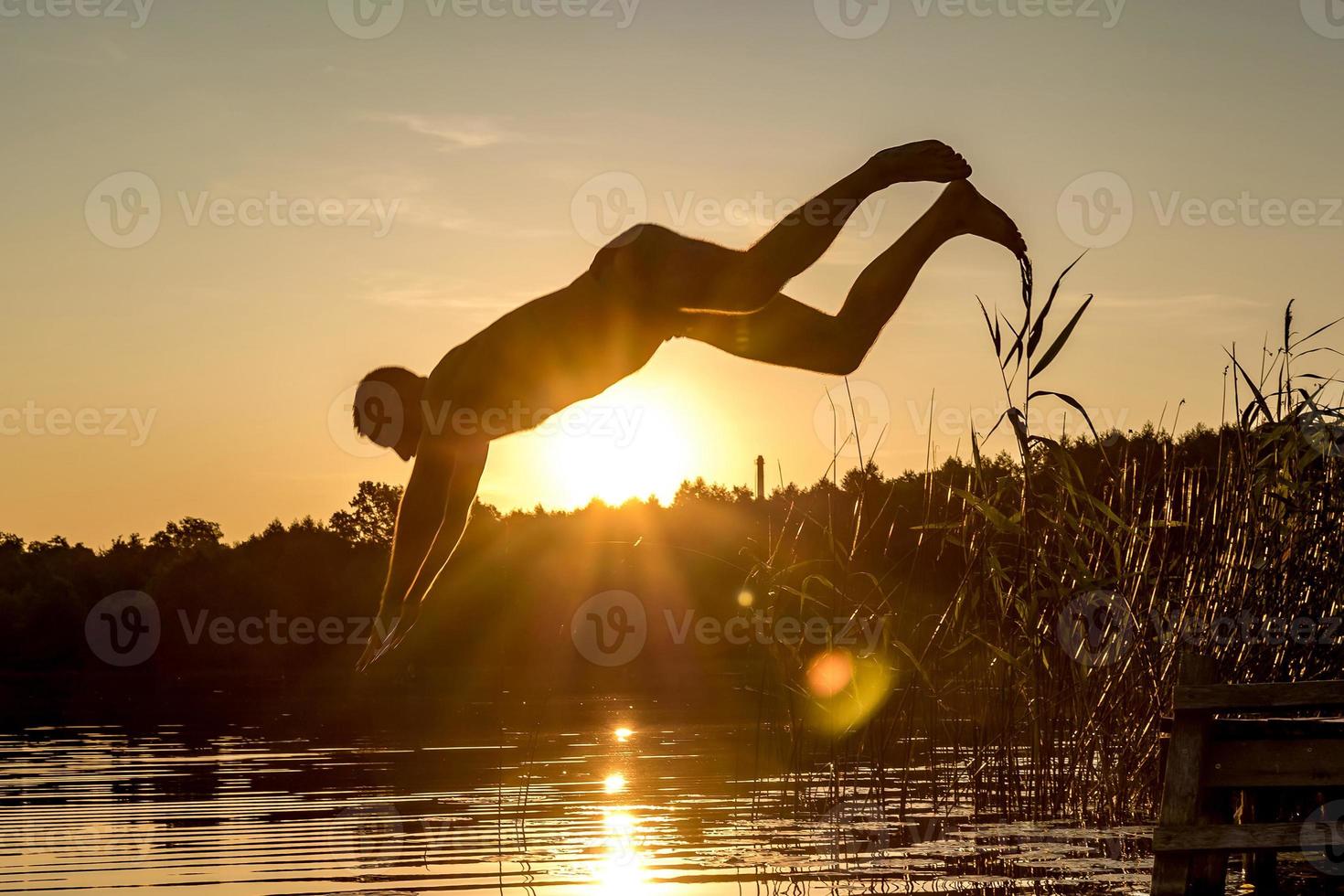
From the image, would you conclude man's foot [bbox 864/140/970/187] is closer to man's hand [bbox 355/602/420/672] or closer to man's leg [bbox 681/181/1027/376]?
man's leg [bbox 681/181/1027/376]

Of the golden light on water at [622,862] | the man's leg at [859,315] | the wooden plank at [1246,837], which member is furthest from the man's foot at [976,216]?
the golden light on water at [622,862]

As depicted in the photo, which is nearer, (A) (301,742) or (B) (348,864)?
(B) (348,864)

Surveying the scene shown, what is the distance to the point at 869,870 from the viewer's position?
676 centimetres

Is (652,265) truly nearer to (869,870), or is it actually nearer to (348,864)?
(869,870)

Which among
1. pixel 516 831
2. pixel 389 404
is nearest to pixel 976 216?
pixel 389 404

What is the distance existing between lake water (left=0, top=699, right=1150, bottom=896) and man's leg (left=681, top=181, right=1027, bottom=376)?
8.02 ft

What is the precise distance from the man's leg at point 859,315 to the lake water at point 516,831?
2445mm

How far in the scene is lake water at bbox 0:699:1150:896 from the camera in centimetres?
677

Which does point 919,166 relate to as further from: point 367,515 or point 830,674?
point 367,515

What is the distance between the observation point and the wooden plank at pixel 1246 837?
530 cm

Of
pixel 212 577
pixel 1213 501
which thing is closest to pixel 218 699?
pixel 1213 501

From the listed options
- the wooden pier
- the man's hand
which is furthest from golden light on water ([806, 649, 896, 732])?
the man's hand

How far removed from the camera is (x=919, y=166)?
5.34 m

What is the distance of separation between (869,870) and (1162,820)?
1.64 m
